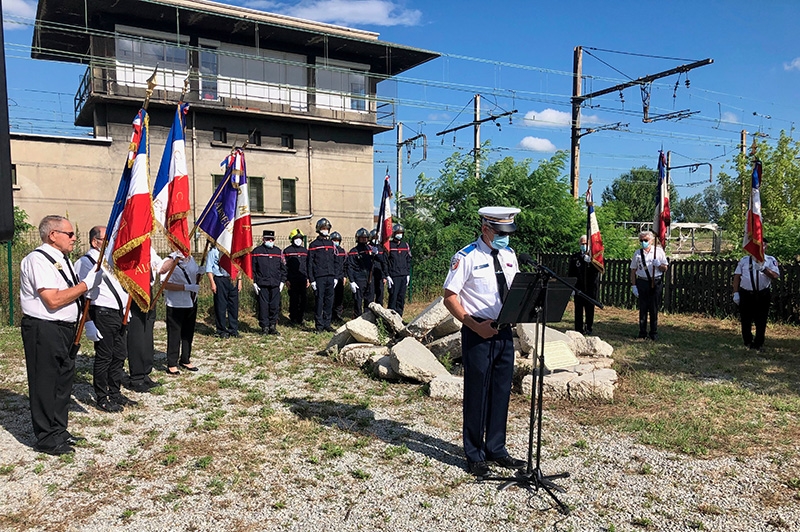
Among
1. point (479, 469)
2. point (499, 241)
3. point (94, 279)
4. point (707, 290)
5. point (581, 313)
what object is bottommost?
point (479, 469)

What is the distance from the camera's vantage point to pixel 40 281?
5.35 metres

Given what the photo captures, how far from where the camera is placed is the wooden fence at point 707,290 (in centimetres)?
1372

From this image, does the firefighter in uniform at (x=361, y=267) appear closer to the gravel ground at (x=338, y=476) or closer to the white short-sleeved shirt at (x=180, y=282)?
the white short-sleeved shirt at (x=180, y=282)

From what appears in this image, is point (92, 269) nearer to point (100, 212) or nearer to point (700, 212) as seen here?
point (100, 212)

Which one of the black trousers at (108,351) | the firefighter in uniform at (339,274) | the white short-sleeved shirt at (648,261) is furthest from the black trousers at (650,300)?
the black trousers at (108,351)

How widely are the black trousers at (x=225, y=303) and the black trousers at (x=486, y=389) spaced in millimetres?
7732

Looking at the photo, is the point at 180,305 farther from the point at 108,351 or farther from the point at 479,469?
the point at 479,469

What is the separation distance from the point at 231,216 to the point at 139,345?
8.45 ft

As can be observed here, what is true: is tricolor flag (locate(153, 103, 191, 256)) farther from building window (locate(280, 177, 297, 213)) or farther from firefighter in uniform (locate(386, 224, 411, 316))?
building window (locate(280, 177, 297, 213))

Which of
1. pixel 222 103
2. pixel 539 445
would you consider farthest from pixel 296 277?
pixel 222 103

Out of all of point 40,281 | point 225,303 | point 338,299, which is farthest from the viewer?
point 338,299

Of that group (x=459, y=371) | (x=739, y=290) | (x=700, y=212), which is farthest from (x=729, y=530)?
(x=700, y=212)

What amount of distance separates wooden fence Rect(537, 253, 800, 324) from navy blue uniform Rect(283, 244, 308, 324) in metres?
9.14

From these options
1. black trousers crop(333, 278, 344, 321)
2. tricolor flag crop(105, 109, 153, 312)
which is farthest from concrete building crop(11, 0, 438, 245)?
tricolor flag crop(105, 109, 153, 312)
